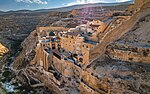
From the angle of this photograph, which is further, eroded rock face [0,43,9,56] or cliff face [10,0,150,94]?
eroded rock face [0,43,9,56]

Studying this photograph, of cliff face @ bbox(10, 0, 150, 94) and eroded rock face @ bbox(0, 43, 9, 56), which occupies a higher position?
cliff face @ bbox(10, 0, 150, 94)

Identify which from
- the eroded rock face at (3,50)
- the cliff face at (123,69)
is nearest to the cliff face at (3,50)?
the eroded rock face at (3,50)

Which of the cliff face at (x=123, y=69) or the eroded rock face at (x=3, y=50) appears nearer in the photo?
the cliff face at (x=123, y=69)

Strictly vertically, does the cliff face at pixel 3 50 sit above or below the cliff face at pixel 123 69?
below

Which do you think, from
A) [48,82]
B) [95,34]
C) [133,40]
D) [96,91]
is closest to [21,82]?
[48,82]

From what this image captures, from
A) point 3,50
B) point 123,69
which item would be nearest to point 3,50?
point 3,50

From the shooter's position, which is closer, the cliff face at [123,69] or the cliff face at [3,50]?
the cliff face at [123,69]

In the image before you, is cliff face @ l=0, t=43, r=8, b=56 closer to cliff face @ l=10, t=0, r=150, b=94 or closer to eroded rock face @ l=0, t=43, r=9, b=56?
eroded rock face @ l=0, t=43, r=9, b=56

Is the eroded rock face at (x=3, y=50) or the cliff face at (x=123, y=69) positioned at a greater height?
the cliff face at (x=123, y=69)

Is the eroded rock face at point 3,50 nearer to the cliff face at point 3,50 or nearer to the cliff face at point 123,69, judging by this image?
the cliff face at point 3,50

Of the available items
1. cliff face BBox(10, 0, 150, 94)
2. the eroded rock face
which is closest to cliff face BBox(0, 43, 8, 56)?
the eroded rock face

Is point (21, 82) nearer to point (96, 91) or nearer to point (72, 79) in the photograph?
point (72, 79)
